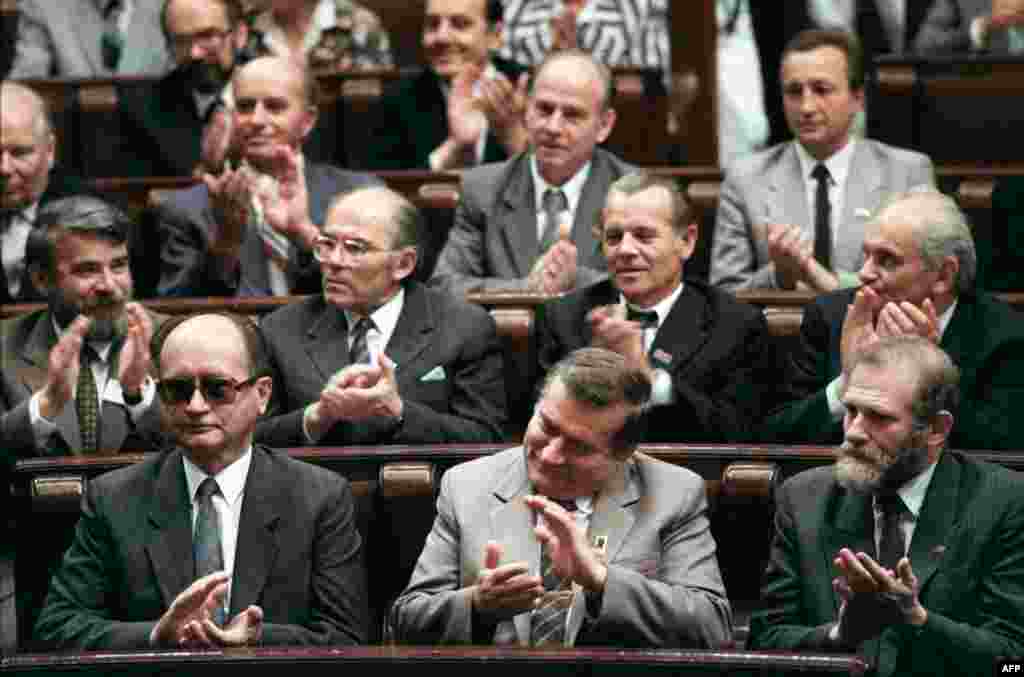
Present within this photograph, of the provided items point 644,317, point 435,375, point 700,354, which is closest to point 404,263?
point 435,375

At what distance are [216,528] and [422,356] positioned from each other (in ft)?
2.39

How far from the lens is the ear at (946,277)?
137 inches

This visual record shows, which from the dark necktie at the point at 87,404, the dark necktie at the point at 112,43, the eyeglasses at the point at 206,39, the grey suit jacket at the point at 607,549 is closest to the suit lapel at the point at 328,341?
the dark necktie at the point at 87,404

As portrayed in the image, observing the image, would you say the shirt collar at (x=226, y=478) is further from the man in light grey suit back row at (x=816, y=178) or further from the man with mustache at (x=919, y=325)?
the man in light grey suit back row at (x=816, y=178)

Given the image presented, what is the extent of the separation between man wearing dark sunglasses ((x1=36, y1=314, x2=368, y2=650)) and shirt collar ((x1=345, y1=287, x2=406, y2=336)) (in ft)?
2.06

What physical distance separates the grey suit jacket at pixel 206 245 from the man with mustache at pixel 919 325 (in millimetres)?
1167

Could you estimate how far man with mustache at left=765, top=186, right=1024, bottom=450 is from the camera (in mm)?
3398

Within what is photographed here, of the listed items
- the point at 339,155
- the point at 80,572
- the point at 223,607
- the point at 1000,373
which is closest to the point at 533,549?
the point at 223,607

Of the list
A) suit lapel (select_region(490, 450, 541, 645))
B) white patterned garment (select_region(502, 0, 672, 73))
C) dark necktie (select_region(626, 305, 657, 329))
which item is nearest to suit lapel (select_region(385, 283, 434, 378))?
dark necktie (select_region(626, 305, 657, 329))

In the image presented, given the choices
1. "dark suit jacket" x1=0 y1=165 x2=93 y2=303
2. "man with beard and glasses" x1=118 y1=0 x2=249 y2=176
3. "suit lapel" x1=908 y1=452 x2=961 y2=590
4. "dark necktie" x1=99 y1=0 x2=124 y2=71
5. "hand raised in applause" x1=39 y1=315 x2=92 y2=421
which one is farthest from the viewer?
"dark necktie" x1=99 y1=0 x2=124 y2=71

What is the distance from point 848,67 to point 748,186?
0.34 metres

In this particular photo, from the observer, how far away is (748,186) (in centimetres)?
435

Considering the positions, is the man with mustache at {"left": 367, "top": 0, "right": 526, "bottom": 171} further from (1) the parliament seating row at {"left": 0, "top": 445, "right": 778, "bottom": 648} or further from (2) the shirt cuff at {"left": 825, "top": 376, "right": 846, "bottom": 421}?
(1) the parliament seating row at {"left": 0, "top": 445, "right": 778, "bottom": 648}

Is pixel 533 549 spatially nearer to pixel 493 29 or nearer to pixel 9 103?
pixel 9 103
